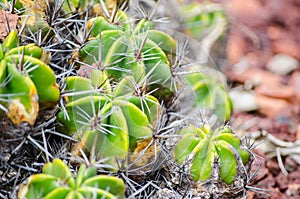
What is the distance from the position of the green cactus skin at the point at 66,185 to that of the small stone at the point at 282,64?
9.50 feet

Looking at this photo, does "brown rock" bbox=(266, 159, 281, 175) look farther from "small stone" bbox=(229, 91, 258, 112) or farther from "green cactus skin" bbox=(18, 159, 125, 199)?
"green cactus skin" bbox=(18, 159, 125, 199)

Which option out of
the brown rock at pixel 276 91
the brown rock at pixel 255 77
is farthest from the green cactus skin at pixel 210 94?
the brown rock at pixel 255 77

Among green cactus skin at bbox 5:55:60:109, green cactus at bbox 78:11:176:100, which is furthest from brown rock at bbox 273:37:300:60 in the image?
green cactus skin at bbox 5:55:60:109

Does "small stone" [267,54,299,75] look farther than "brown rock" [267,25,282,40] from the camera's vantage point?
No

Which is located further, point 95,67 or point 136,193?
point 95,67

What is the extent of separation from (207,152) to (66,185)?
0.67 meters

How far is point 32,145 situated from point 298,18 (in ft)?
12.0

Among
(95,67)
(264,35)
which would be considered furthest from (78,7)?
(264,35)

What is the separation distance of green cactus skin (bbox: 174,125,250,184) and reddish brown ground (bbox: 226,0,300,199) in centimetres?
60

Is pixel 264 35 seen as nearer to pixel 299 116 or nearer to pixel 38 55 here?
pixel 299 116

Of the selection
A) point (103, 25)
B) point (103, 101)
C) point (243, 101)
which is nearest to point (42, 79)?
point (103, 101)

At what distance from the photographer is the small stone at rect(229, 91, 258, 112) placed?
3.85m

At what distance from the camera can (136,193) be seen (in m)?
1.98

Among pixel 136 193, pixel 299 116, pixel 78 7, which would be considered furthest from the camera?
pixel 299 116
